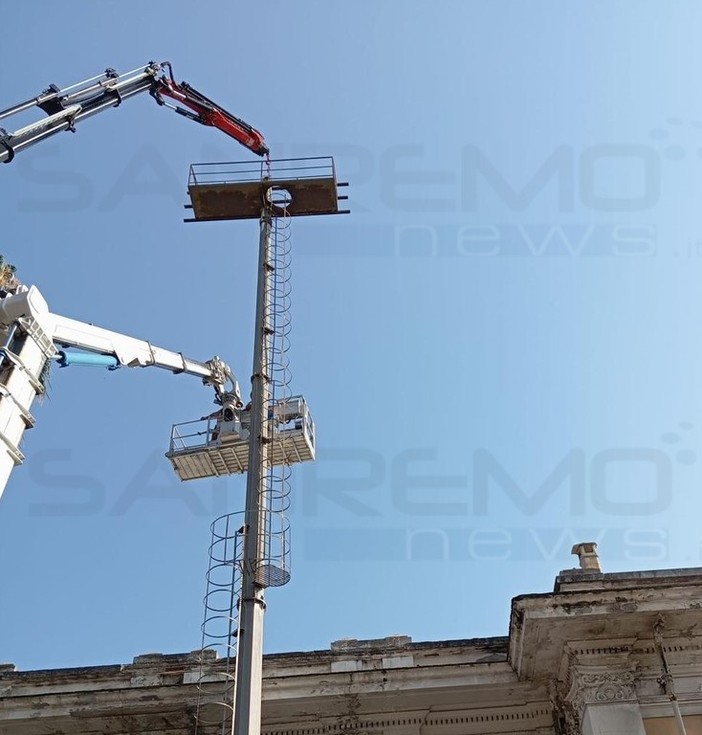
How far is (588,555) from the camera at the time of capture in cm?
1450

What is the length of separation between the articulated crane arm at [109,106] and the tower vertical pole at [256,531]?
4515mm

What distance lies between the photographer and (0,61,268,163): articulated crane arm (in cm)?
1462

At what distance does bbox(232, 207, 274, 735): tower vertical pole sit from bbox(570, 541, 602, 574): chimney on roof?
19.6ft

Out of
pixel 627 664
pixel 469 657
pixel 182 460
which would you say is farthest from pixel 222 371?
pixel 627 664

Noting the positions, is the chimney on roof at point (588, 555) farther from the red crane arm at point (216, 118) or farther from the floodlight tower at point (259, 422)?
the red crane arm at point (216, 118)

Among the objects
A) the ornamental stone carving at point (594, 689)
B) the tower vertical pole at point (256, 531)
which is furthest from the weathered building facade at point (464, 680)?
the tower vertical pole at point (256, 531)

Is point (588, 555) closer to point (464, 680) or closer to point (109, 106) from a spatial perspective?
point (464, 680)

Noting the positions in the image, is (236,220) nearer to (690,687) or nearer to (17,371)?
(17,371)

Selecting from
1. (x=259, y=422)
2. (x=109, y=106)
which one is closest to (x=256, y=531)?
(x=259, y=422)

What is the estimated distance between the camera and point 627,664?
1328 cm

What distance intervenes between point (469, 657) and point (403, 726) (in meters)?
1.52

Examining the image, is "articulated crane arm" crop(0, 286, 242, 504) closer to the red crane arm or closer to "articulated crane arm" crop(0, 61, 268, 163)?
"articulated crane arm" crop(0, 61, 268, 163)

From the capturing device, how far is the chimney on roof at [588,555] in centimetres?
1435

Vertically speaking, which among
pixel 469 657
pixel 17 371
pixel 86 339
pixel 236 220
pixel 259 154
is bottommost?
pixel 469 657
